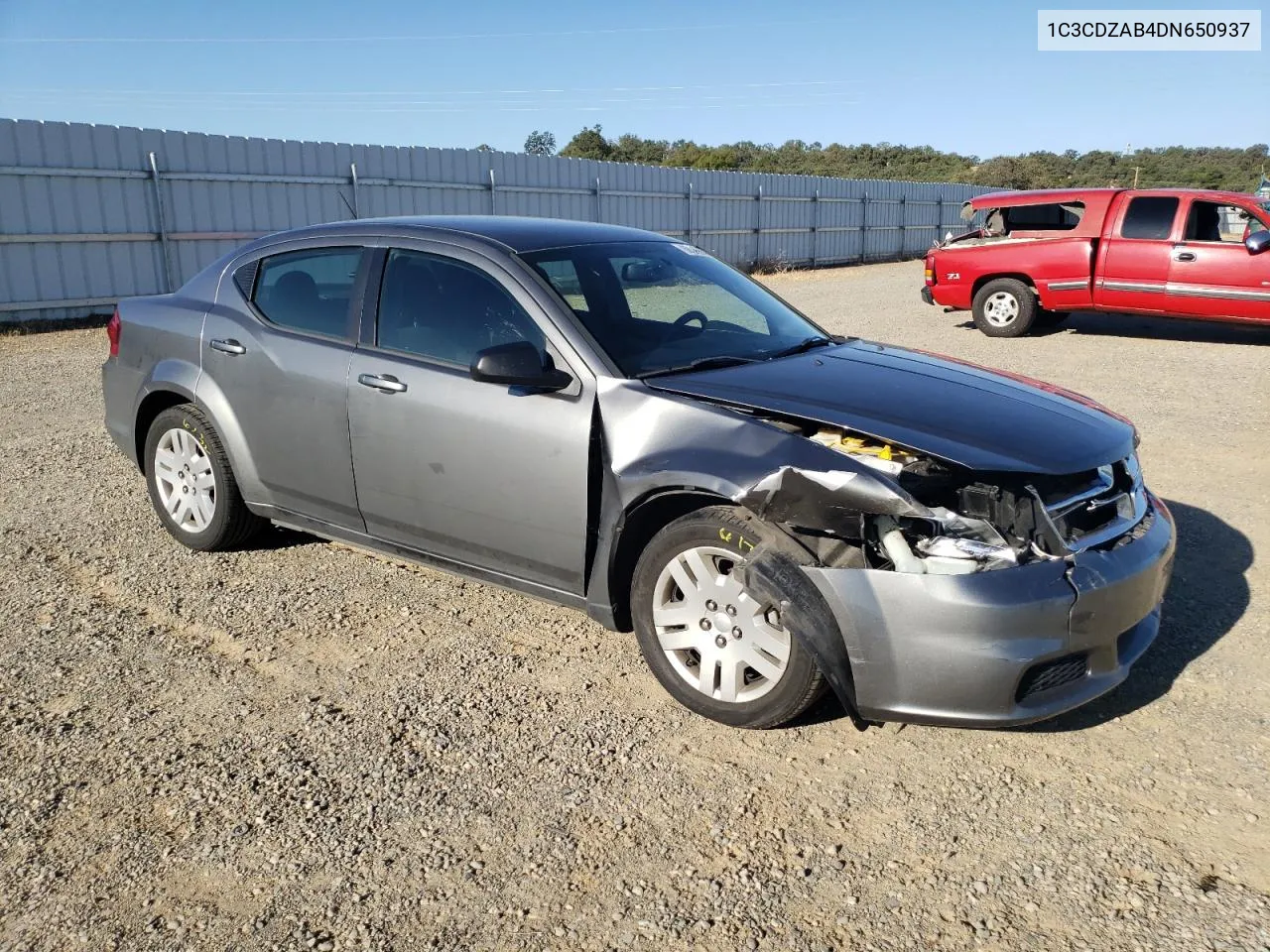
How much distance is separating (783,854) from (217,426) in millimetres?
3473

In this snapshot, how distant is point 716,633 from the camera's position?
3.67m

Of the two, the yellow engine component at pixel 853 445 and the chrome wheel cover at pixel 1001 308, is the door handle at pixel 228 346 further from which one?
the chrome wheel cover at pixel 1001 308

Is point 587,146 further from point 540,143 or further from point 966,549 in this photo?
point 966,549

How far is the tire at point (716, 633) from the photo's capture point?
3.54m

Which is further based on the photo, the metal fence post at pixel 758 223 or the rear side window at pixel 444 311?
the metal fence post at pixel 758 223

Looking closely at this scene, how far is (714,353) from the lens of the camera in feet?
14.5

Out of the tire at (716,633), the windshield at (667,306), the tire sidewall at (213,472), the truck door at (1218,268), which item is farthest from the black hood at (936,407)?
the truck door at (1218,268)

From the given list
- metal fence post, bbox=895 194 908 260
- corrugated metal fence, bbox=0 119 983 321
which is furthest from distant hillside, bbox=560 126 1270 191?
corrugated metal fence, bbox=0 119 983 321

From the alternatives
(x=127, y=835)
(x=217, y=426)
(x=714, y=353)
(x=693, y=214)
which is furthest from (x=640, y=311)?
(x=693, y=214)

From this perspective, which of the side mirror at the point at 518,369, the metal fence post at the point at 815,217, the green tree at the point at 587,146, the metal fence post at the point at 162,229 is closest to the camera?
the side mirror at the point at 518,369

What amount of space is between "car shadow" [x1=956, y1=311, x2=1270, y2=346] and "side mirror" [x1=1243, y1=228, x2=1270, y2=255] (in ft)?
4.68

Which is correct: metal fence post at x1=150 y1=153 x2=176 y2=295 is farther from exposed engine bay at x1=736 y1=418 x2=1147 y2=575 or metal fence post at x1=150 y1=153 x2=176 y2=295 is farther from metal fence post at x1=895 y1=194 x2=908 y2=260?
metal fence post at x1=895 y1=194 x2=908 y2=260

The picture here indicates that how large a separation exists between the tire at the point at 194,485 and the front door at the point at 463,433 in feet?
3.17

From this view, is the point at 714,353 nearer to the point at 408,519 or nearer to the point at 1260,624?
the point at 408,519
